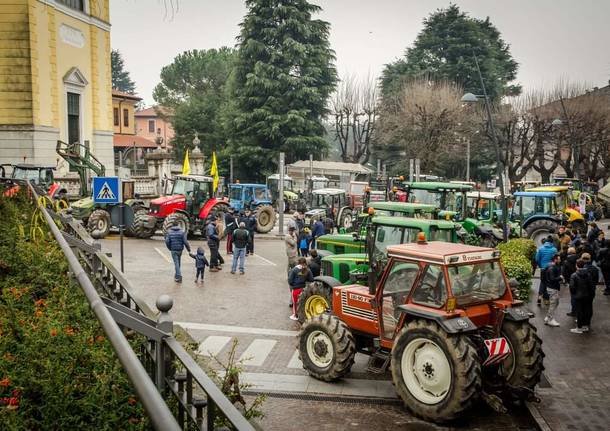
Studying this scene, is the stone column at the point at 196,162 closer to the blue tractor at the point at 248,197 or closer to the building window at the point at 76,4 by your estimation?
the blue tractor at the point at 248,197

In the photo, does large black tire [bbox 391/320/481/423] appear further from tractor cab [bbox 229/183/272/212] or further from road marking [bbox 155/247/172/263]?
tractor cab [bbox 229/183/272/212]

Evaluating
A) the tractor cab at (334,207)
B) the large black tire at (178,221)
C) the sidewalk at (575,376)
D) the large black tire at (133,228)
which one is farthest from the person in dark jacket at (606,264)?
the large black tire at (133,228)

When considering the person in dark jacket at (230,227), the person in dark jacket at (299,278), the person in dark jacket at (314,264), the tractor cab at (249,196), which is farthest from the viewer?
the tractor cab at (249,196)

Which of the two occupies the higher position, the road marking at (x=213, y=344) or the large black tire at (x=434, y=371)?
the large black tire at (x=434, y=371)

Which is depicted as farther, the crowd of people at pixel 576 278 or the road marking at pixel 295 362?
the crowd of people at pixel 576 278

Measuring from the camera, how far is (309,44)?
4762 cm

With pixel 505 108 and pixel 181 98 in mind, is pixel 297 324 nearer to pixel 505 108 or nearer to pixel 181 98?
pixel 505 108

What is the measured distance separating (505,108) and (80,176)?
33356mm

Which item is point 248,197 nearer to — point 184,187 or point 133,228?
point 184,187

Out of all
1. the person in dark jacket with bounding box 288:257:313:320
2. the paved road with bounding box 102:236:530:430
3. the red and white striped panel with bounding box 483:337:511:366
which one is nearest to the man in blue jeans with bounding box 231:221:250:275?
the paved road with bounding box 102:236:530:430

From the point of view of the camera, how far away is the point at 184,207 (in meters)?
25.6

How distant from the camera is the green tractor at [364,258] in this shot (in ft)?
39.0

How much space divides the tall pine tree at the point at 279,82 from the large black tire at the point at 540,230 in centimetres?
2511

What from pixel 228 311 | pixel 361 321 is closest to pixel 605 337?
pixel 361 321
